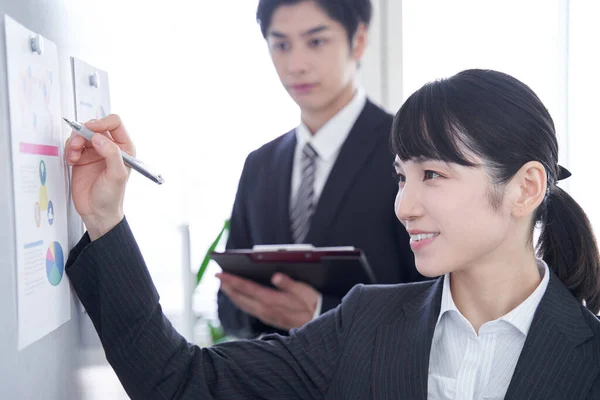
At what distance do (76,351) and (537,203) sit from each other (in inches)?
32.9

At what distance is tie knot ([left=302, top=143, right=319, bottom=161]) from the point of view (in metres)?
1.99

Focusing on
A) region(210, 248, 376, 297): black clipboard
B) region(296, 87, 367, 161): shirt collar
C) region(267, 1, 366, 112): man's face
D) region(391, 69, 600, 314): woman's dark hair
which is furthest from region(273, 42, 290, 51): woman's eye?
region(391, 69, 600, 314): woman's dark hair

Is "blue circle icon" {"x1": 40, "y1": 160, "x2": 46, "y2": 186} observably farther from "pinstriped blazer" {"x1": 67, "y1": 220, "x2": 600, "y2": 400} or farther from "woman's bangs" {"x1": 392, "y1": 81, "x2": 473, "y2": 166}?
"woman's bangs" {"x1": 392, "y1": 81, "x2": 473, "y2": 166}

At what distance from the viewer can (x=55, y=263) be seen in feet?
3.11

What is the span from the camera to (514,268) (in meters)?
1.26

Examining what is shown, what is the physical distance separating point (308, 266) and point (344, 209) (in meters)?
0.30

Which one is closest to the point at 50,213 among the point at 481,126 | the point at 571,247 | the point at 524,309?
the point at 481,126

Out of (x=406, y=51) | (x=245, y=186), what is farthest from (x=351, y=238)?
(x=406, y=51)

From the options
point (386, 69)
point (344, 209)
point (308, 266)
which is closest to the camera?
point (308, 266)

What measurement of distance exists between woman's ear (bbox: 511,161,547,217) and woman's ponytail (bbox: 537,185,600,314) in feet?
0.28

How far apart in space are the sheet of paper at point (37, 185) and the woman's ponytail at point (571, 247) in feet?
2.95

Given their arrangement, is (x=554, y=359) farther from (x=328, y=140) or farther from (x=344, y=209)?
(x=328, y=140)

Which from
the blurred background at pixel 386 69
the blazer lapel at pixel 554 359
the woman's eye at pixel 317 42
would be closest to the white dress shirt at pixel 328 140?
the woman's eye at pixel 317 42

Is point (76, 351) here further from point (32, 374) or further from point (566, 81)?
point (566, 81)
